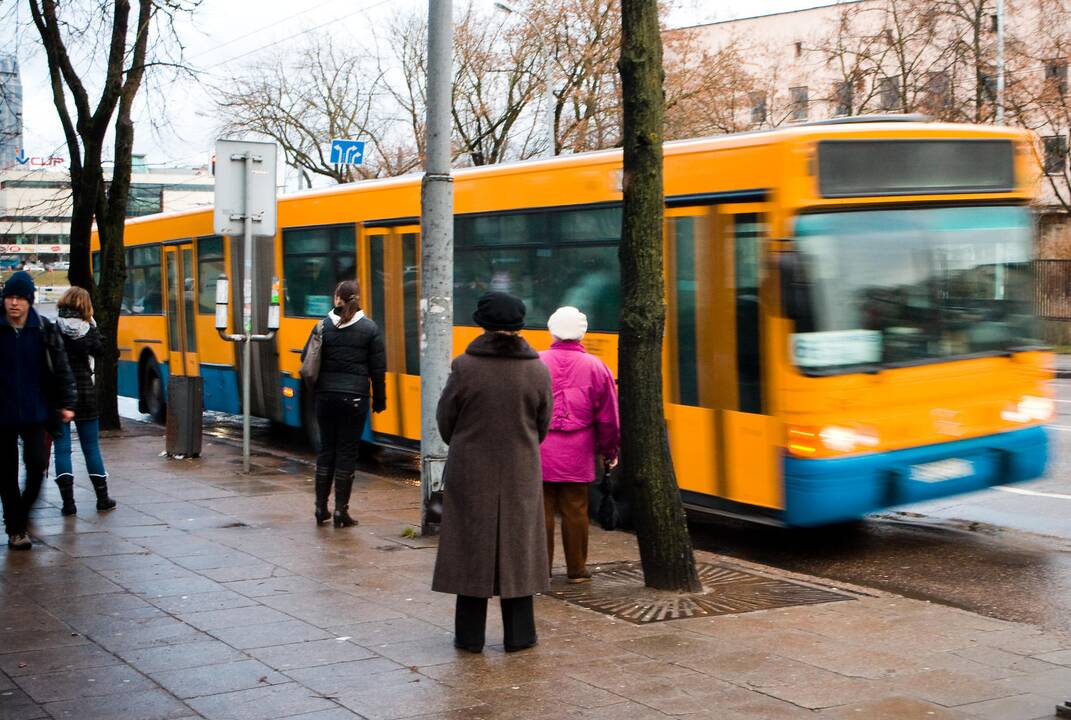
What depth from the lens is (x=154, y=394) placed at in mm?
19516

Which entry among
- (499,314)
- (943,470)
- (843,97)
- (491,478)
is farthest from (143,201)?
(491,478)

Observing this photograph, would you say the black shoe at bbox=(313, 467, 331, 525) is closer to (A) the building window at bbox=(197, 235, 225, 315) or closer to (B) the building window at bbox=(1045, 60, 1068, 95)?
(A) the building window at bbox=(197, 235, 225, 315)

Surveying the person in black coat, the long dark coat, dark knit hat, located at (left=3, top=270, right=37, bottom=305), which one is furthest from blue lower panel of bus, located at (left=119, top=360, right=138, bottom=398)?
the long dark coat

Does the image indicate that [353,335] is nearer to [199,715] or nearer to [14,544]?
[14,544]

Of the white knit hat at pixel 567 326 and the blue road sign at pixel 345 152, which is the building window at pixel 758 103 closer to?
the blue road sign at pixel 345 152

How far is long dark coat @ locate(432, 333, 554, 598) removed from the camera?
6.39 m

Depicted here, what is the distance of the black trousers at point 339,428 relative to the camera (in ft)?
33.8

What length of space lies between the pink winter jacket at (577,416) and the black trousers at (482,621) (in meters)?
1.60

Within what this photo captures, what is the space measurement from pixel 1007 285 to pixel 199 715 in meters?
6.51

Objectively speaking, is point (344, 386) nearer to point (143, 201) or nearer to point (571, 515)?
point (571, 515)

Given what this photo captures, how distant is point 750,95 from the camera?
39062mm

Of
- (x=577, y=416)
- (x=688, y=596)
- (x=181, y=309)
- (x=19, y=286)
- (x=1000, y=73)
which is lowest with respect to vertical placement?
(x=688, y=596)

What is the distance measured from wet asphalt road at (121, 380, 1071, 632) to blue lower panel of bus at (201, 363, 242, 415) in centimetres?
740

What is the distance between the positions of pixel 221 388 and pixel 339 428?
23.3 ft
